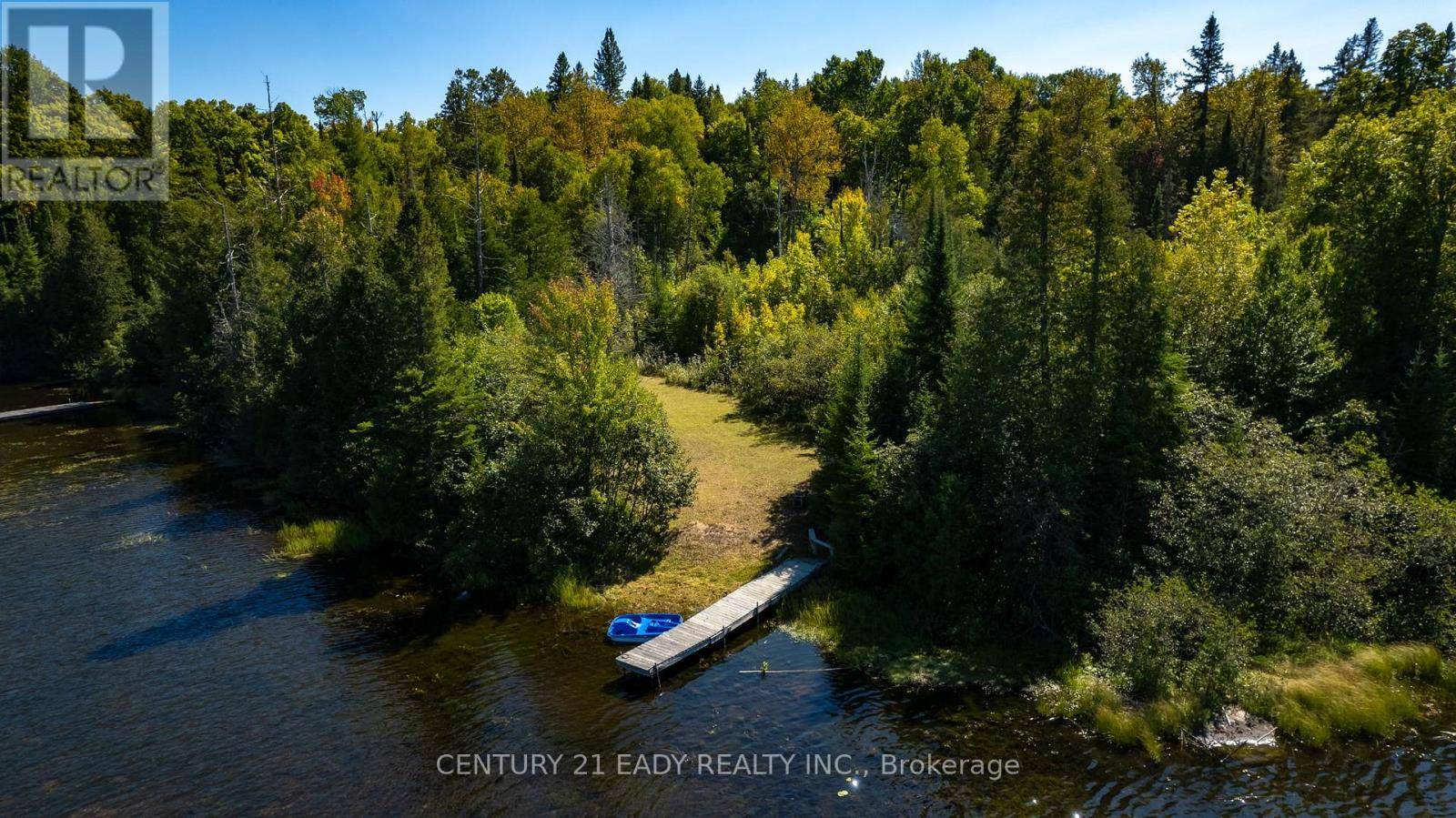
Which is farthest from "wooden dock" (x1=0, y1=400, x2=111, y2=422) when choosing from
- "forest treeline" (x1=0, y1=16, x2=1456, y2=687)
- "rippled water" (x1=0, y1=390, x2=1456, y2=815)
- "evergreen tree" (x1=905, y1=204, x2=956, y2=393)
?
"evergreen tree" (x1=905, y1=204, x2=956, y2=393)

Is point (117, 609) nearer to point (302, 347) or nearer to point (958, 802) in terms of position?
point (302, 347)

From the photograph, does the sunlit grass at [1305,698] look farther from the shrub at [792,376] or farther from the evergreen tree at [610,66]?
the evergreen tree at [610,66]

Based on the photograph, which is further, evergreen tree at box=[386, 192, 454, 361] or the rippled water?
evergreen tree at box=[386, 192, 454, 361]

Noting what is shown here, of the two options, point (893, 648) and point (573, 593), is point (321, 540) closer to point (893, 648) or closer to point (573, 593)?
point (573, 593)

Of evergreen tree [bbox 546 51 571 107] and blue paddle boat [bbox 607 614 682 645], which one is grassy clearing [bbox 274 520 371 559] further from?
evergreen tree [bbox 546 51 571 107]

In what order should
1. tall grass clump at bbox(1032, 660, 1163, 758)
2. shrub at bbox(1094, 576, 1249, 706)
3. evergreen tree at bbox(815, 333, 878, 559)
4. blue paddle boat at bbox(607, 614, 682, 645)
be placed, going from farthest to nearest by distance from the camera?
evergreen tree at bbox(815, 333, 878, 559) < blue paddle boat at bbox(607, 614, 682, 645) < shrub at bbox(1094, 576, 1249, 706) < tall grass clump at bbox(1032, 660, 1163, 758)
